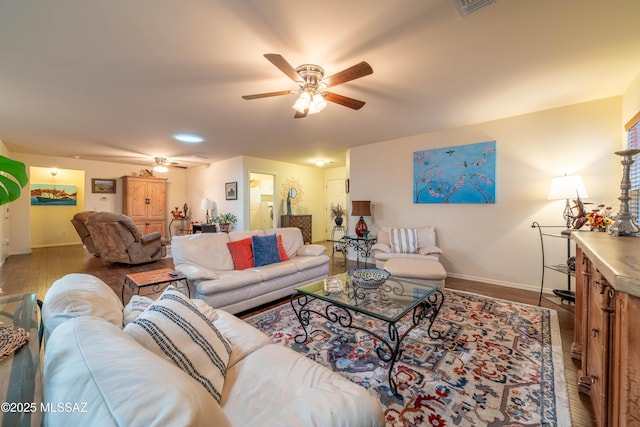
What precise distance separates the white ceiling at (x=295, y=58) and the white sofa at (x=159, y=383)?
1.81 meters

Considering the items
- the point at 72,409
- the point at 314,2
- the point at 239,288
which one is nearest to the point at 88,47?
the point at 314,2

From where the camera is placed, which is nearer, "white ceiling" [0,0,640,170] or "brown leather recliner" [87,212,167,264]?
"white ceiling" [0,0,640,170]

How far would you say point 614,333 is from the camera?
3.21 feet

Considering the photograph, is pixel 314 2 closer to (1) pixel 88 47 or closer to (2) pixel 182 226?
(1) pixel 88 47

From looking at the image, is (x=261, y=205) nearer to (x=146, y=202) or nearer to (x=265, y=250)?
(x=146, y=202)

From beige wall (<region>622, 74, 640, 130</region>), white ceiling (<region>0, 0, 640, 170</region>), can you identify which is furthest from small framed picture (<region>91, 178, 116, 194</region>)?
beige wall (<region>622, 74, 640, 130</region>)

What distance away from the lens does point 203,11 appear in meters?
1.62

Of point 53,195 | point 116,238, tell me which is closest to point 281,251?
point 116,238

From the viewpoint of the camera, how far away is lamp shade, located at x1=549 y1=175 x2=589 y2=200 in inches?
109

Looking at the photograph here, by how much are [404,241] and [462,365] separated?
2274mm

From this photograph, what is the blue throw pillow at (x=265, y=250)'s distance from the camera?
10.1 feet

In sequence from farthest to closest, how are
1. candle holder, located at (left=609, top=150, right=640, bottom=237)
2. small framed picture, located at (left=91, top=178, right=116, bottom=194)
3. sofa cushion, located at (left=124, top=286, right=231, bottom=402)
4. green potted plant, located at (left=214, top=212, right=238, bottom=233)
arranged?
small framed picture, located at (left=91, top=178, right=116, bottom=194) < green potted plant, located at (left=214, top=212, right=238, bottom=233) < candle holder, located at (left=609, top=150, right=640, bottom=237) < sofa cushion, located at (left=124, top=286, right=231, bottom=402)

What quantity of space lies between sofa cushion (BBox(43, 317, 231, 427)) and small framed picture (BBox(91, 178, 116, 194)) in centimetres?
808

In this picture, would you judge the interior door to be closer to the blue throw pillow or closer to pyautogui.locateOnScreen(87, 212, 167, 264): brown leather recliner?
the blue throw pillow
